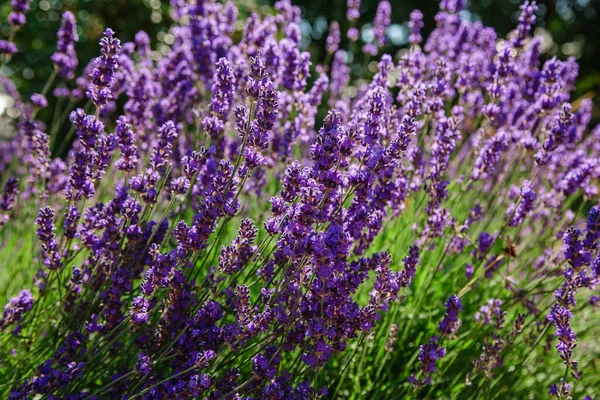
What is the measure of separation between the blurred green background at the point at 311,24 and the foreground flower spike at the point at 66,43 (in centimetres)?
642

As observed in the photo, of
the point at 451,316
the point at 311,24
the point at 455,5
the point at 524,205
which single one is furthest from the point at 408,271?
the point at 311,24

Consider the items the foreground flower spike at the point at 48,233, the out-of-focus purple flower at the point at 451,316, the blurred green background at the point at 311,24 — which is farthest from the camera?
the blurred green background at the point at 311,24

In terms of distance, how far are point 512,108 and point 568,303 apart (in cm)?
223

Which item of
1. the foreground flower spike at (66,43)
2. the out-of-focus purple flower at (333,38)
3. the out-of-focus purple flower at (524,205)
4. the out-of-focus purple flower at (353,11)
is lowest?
the foreground flower spike at (66,43)

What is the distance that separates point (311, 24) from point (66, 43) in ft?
48.9

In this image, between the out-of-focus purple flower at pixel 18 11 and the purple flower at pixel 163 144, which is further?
the out-of-focus purple flower at pixel 18 11

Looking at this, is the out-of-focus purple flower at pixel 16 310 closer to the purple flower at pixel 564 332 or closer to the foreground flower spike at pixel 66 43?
the foreground flower spike at pixel 66 43

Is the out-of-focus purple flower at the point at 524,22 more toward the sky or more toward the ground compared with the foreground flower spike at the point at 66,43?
more toward the sky

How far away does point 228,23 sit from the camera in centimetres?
384

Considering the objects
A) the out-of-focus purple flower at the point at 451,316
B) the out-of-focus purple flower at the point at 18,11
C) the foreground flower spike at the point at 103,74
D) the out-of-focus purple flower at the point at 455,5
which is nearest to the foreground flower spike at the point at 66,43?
the out-of-focus purple flower at the point at 18,11

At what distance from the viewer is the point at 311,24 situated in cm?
1711

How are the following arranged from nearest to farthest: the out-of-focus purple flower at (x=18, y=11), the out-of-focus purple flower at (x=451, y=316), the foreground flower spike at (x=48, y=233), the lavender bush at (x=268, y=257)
Answer: the lavender bush at (x=268, y=257) → the foreground flower spike at (x=48, y=233) → the out-of-focus purple flower at (x=451, y=316) → the out-of-focus purple flower at (x=18, y=11)

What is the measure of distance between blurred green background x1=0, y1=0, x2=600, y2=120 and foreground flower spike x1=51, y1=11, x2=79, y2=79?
21.1ft

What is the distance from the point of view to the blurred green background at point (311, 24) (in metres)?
9.60
